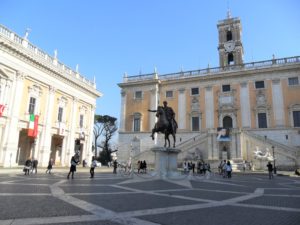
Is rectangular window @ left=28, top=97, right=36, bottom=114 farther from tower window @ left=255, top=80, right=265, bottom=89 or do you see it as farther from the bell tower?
the bell tower

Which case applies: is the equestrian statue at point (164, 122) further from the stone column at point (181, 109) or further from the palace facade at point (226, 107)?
the stone column at point (181, 109)

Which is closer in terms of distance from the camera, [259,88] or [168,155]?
[168,155]

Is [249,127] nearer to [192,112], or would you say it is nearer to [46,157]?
[192,112]

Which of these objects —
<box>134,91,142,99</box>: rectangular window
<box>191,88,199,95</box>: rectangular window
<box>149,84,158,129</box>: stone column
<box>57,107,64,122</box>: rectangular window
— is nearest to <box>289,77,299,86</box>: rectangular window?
<box>191,88,199,95</box>: rectangular window

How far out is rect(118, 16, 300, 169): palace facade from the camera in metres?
32.7

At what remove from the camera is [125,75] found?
46875 mm

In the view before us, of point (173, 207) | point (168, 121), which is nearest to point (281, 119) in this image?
point (168, 121)

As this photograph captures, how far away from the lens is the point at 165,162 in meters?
15.7

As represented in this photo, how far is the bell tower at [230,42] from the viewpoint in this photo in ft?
150

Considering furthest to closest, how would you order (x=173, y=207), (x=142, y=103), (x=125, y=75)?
(x=125, y=75), (x=142, y=103), (x=173, y=207)

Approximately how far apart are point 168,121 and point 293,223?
469 inches

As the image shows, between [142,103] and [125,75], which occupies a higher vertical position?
[125,75]

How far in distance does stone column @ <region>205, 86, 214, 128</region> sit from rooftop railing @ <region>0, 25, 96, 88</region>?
19684 mm

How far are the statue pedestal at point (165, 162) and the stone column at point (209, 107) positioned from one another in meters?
24.4
